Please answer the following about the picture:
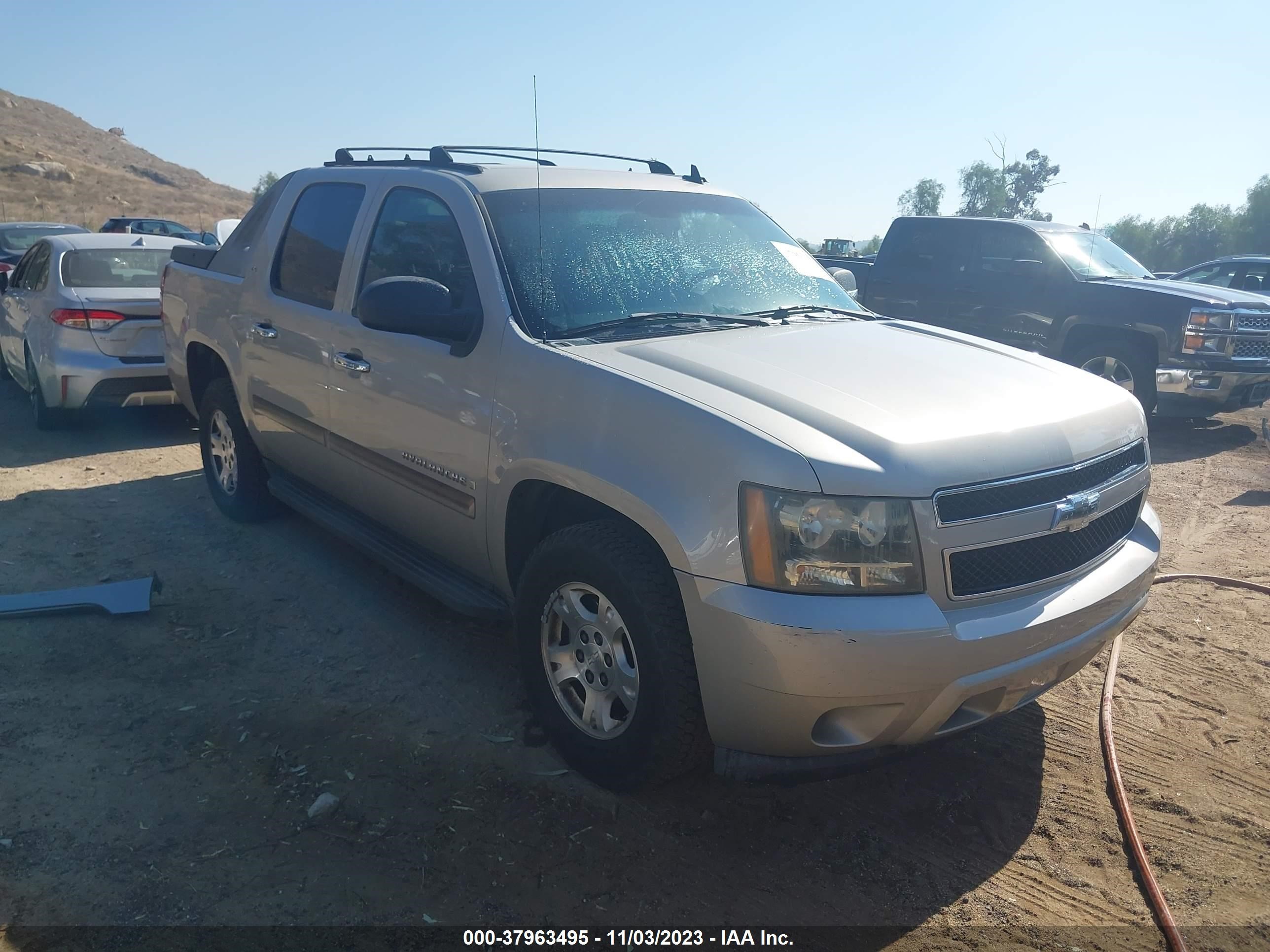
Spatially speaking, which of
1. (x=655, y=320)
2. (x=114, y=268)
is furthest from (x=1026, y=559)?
(x=114, y=268)

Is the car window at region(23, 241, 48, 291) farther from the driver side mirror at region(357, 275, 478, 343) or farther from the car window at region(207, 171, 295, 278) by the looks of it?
the driver side mirror at region(357, 275, 478, 343)

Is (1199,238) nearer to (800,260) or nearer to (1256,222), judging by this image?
(1256,222)

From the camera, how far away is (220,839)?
2.98 metres

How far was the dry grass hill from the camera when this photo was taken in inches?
1877

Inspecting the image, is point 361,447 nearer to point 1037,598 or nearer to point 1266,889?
point 1037,598

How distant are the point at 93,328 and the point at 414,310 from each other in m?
5.45

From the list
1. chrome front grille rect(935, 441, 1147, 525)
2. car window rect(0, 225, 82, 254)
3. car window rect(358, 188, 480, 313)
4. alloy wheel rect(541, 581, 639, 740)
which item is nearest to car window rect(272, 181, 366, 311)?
car window rect(358, 188, 480, 313)

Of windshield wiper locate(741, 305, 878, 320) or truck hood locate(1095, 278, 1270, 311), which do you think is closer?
windshield wiper locate(741, 305, 878, 320)

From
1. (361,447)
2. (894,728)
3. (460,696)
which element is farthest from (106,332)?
(894,728)

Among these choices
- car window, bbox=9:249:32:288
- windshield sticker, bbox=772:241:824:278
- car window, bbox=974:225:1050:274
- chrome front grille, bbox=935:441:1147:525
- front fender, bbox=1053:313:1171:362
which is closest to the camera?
chrome front grille, bbox=935:441:1147:525

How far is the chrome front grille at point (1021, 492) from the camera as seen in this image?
8.66 feet

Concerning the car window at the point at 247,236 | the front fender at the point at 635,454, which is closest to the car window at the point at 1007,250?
the car window at the point at 247,236

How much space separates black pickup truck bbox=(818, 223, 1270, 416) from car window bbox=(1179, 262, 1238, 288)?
5.39 meters

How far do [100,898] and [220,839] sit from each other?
35 cm
